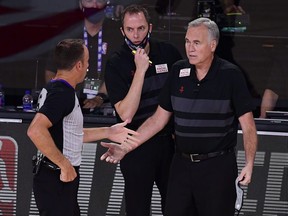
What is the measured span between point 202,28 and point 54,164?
1238mm

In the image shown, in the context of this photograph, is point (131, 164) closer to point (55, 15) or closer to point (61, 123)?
point (61, 123)

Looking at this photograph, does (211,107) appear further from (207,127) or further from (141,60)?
(141,60)

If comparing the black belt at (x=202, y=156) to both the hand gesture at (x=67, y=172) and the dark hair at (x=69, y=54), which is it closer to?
the hand gesture at (x=67, y=172)

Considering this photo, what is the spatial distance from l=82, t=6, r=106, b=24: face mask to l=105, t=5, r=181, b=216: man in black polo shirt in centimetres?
158

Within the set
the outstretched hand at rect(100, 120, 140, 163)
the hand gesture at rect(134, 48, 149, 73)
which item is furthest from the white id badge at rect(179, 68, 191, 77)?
the outstretched hand at rect(100, 120, 140, 163)

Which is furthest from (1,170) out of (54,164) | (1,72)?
(54,164)

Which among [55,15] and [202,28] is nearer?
[202,28]

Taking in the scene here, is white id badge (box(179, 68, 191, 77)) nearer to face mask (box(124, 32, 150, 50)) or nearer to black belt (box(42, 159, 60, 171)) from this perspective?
face mask (box(124, 32, 150, 50))

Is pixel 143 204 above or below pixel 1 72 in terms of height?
below

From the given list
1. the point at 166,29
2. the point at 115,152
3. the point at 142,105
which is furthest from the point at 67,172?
the point at 166,29

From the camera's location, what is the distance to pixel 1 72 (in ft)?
23.4

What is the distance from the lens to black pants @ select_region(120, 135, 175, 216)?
17.5ft

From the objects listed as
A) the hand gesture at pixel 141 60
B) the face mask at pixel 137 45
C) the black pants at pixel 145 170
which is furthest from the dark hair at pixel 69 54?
the black pants at pixel 145 170

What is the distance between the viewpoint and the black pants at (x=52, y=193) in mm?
4660
